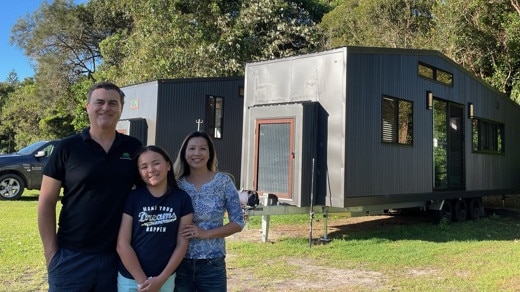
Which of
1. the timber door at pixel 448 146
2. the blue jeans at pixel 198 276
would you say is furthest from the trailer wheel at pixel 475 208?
the blue jeans at pixel 198 276

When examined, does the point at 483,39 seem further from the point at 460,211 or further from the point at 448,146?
the point at 460,211

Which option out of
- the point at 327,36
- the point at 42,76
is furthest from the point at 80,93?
the point at 327,36

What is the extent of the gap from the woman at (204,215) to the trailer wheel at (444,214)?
328 inches

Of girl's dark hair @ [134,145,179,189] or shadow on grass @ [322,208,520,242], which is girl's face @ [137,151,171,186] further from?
shadow on grass @ [322,208,520,242]

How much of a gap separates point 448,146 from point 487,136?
90.8 inches

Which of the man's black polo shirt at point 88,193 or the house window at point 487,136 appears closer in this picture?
the man's black polo shirt at point 88,193

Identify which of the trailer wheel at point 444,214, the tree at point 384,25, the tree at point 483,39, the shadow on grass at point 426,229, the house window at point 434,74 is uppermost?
the tree at point 384,25

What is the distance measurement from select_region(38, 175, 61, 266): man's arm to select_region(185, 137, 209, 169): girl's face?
715 mm

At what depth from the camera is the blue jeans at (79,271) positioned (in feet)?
7.82

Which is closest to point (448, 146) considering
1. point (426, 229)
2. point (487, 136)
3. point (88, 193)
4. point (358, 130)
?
point (426, 229)

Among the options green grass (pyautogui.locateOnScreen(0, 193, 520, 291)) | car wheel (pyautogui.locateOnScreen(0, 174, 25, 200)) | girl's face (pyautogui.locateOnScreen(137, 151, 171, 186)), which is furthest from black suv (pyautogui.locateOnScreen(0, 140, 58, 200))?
girl's face (pyautogui.locateOnScreen(137, 151, 171, 186))

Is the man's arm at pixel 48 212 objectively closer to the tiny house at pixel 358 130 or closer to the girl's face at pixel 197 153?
the girl's face at pixel 197 153

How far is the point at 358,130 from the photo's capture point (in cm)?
783

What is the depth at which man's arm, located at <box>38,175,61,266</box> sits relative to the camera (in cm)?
239
